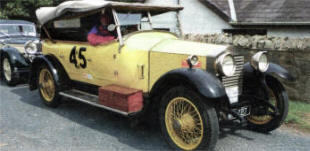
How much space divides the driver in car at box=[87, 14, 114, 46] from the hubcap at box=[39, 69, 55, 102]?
4.64 ft

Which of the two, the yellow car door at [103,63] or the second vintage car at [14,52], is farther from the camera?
the second vintage car at [14,52]

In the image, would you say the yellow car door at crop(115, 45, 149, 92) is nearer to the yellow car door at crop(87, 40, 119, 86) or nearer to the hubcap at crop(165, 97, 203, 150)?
the yellow car door at crop(87, 40, 119, 86)

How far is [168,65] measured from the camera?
393 centimetres

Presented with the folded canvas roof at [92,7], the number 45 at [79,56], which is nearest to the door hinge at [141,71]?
the folded canvas roof at [92,7]

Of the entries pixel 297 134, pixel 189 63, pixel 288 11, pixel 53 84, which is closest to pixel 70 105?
pixel 53 84

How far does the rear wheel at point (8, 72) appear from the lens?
739 cm

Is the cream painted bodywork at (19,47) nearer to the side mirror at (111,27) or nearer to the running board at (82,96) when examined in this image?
the running board at (82,96)

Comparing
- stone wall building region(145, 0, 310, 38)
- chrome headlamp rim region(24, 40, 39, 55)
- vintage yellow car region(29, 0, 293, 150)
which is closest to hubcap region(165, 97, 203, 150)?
vintage yellow car region(29, 0, 293, 150)

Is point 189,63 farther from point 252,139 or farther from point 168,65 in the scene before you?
point 252,139

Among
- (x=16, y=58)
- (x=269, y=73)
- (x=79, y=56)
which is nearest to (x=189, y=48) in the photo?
(x=269, y=73)

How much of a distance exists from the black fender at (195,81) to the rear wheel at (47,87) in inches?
100

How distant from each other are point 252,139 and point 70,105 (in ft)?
11.6

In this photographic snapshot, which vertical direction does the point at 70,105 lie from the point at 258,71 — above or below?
below

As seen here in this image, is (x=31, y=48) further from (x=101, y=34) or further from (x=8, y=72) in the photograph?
(x=101, y=34)
